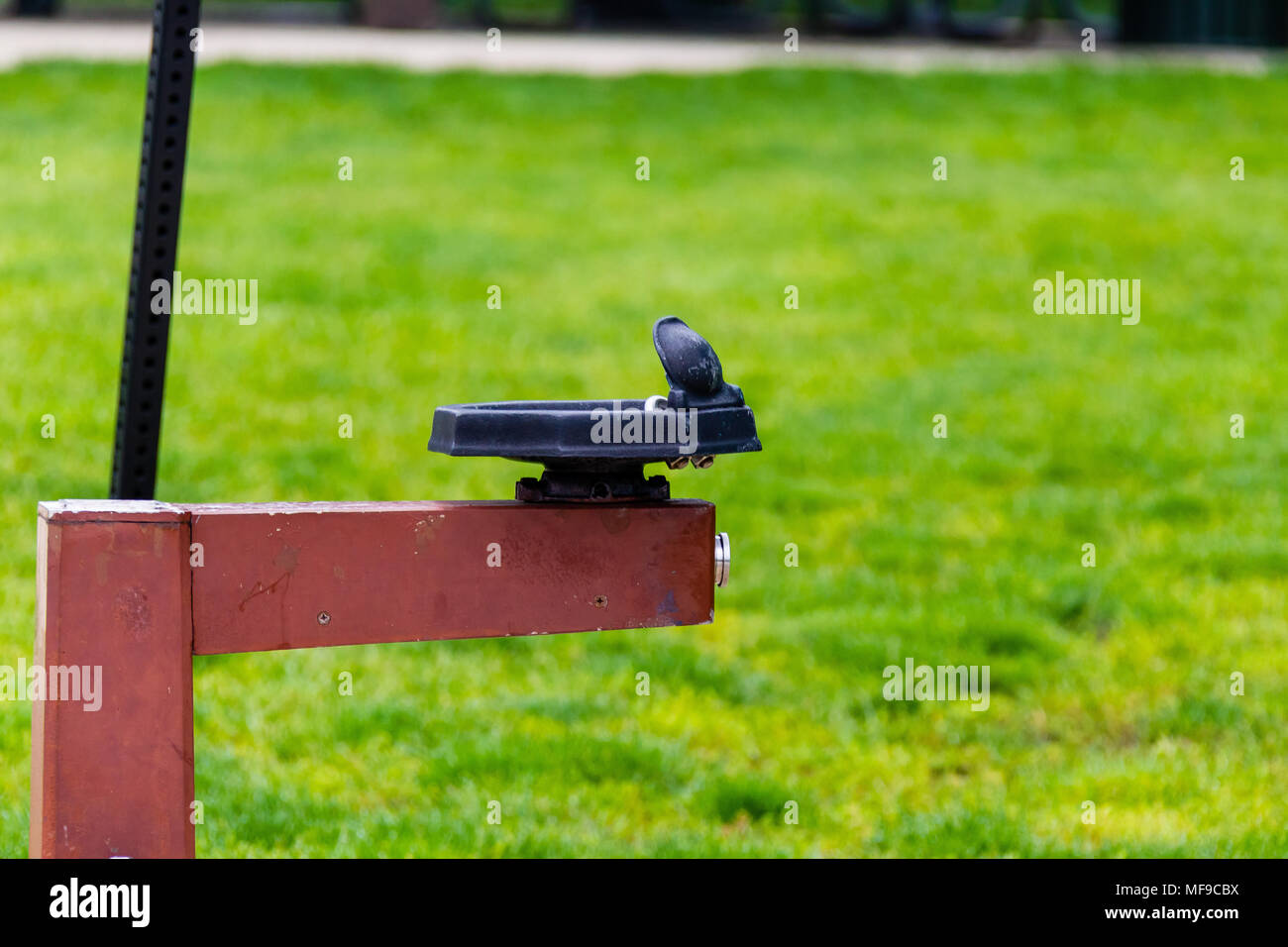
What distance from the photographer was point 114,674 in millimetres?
2412

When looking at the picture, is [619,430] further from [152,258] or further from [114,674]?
[152,258]

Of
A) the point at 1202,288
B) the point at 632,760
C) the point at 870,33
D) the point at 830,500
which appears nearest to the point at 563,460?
the point at 632,760

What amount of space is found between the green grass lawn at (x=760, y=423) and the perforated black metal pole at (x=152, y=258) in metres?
1.11

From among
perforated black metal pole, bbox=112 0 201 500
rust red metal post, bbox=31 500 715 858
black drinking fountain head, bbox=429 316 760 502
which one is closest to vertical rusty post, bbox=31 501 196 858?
rust red metal post, bbox=31 500 715 858

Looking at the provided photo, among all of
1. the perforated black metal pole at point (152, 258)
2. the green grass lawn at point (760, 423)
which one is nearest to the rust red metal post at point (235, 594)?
the perforated black metal pole at point (152, 258)

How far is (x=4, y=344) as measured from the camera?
7.38 meters

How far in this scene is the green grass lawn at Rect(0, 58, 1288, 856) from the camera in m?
4.35

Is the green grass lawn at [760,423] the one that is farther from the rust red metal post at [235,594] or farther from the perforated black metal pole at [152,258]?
the rust red metal post at [235,594]

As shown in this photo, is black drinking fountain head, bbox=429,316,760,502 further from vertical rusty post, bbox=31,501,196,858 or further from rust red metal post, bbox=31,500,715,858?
vertical rusty post, bbox=31,501,196,858

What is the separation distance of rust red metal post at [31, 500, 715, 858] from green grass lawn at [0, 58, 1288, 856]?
1.43 meters

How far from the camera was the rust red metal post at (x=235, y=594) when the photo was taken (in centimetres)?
239

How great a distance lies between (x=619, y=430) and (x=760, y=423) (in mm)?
4971

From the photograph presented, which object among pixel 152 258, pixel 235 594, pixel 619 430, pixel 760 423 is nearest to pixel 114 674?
pixel 235 594
